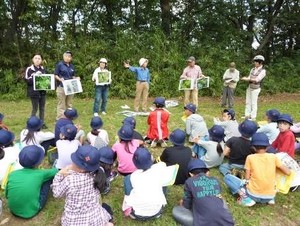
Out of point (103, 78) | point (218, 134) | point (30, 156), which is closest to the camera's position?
point (30, 156)

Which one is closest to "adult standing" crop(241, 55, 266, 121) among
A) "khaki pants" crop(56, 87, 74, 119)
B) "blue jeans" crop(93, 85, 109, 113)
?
"blue jeans" crop(93, 85, 109, 113)

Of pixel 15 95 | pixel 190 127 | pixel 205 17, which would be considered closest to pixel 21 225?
pixel 190 127

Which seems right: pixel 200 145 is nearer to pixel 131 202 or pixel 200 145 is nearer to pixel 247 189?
pixel 247 189

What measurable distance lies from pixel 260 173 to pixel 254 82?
5322 millimetres

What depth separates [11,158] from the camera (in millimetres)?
5867

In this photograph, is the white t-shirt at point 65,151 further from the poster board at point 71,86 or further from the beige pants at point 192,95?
the beige pants at point 192,95

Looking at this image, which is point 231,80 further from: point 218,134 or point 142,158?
point 142,158

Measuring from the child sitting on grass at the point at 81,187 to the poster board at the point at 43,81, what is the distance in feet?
16.0

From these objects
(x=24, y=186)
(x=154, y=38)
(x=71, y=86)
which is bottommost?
(x=24, y=186)

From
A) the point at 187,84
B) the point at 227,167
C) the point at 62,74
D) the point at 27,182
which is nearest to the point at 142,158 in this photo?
the point at 27,182

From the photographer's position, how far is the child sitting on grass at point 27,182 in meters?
4.93

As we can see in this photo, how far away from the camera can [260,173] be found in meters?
5.59

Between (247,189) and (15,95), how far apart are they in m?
11.7

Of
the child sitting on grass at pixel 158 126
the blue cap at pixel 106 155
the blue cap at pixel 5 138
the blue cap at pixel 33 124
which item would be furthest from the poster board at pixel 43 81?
the blue cap at pixel 106 155
